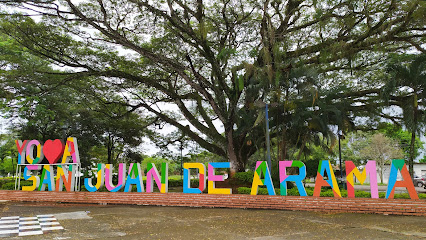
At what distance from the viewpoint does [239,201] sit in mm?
11445

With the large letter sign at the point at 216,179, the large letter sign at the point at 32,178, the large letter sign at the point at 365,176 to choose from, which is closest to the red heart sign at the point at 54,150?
the large letter sign at the point at 32,178

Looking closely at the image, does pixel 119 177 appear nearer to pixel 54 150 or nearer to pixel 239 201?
pixel 54 150

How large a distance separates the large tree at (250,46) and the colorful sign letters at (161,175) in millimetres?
3433

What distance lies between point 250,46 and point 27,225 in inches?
519

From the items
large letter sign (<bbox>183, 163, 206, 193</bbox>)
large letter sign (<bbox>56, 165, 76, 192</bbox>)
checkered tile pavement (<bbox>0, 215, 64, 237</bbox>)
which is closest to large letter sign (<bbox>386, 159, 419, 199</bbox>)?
large letter sign (<bbox>183, 163, 206, 193</bbox>)

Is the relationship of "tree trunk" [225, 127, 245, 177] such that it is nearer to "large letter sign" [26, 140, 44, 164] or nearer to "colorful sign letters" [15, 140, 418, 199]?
"colorful sign letters" [15, 140, 418, 199]

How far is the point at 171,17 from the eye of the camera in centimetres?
1484

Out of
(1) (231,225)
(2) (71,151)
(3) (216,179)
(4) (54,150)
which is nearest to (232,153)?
(3) (216,179)

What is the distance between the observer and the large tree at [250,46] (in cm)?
1367

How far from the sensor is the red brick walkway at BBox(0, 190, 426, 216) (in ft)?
30.8

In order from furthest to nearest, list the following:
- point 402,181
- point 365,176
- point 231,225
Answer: point 365,176 < point 402,181 < point 231,225

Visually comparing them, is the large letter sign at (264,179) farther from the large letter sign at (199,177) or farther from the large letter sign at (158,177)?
the large letter sign at (158,177)

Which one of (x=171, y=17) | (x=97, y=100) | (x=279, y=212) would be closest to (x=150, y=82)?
(x=171, y=17)

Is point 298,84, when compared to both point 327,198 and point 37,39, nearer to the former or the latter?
point 327,198
